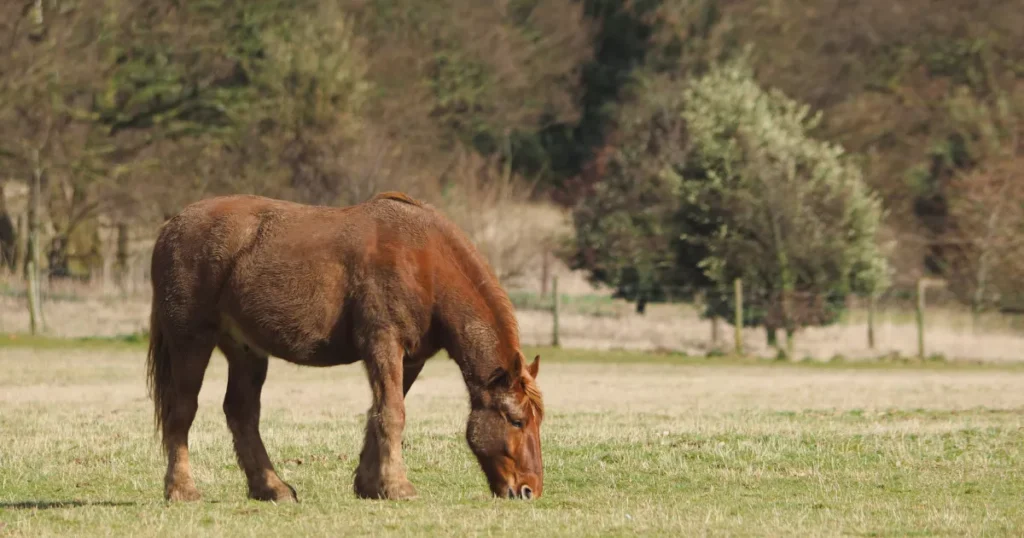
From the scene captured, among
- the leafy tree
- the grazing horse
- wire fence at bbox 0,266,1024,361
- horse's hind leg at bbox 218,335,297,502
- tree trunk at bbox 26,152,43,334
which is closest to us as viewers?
the grazing horse

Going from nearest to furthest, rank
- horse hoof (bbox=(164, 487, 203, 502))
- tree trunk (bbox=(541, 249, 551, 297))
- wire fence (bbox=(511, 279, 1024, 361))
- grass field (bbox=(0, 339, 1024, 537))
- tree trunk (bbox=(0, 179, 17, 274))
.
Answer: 1. grass field (bbox=(0, 339, 1024, 537))
2. horse hoof (bbox=(164, 487, 203, 502))
3. wire fence (bbox=(511, 279, 1024, 361))
4. tree trunk (bbox=(0, 179, 17, 274))
5. tree trunk (bbox=(541, 249, 551, 297))

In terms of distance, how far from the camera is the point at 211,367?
28.5m

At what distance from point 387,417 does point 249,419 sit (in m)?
1.34

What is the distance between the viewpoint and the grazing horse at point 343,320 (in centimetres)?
996

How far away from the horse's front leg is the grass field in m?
0.22

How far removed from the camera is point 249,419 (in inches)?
424

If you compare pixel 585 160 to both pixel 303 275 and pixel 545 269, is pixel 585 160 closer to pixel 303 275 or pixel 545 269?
pixel 545 269


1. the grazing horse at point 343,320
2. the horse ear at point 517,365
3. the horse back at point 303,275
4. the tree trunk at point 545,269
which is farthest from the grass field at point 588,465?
the tree trunk at point 545,269

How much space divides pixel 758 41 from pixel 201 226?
2389 inches

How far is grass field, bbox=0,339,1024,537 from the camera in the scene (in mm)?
9258

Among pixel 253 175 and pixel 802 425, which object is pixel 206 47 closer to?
pixel 253 175

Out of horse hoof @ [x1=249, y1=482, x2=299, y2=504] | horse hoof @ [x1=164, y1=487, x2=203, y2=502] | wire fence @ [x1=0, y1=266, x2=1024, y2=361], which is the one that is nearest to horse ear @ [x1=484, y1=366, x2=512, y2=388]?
horse hoof @ [x1=249, y1=482, x2=299, y2=504]

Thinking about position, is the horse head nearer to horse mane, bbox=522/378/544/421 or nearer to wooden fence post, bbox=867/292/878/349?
horse mane, bbox=522/378/544/421

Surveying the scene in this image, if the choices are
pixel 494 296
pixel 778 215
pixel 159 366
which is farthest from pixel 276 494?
pixel 778 215
